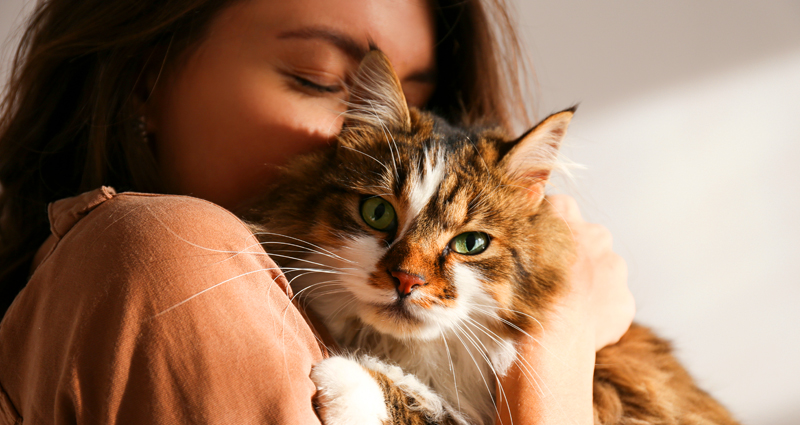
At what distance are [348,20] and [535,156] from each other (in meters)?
0.57

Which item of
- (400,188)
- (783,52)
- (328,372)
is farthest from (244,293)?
(783,52)

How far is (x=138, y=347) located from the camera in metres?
0.66

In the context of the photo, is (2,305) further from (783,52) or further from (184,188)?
(783,52)

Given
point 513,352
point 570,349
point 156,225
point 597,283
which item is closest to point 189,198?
point 156,225

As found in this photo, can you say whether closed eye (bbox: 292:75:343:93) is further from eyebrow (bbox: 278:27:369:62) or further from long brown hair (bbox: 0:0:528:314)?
long brown hair (bbox: 0:0:528:314)

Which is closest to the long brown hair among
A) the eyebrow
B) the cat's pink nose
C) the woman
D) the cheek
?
the woman

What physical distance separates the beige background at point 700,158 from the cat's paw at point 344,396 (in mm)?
1808

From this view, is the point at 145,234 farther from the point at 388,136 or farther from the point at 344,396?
the point at 388,136

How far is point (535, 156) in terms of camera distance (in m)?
1.14

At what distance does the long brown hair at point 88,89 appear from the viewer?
1.21 metres

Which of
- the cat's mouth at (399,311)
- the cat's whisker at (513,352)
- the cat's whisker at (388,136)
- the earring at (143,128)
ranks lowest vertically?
the cat's whisker at (513,352)

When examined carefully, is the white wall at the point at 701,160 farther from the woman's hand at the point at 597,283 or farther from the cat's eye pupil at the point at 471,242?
the cat's eye pupil at the point at 471,242

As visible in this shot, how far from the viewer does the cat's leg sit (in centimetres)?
81

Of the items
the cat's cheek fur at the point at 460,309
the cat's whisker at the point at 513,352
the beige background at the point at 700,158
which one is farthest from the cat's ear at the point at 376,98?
the beige background at the point at 700,158
